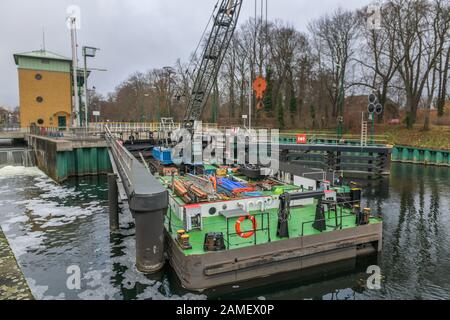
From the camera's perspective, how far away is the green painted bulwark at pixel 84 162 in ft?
104

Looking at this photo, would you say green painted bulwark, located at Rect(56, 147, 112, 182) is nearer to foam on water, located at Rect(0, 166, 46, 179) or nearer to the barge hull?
foam on water, located at Rect(0, 166, 46, 179)

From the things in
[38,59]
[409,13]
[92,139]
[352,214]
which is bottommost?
[352,214]

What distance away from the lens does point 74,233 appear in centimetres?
1622

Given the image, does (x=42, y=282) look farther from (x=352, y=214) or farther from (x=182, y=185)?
(x=352, y=214)

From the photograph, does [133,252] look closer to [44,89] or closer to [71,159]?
[71,159]

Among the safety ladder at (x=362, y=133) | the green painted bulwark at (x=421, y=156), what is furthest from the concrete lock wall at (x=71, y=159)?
the green painted bulwark at (x=421, y=156)

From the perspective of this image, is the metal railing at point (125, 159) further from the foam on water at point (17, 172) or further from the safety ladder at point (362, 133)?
the safety ladder at point (362, 133)

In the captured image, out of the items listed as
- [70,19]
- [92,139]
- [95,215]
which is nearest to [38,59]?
[70,19]

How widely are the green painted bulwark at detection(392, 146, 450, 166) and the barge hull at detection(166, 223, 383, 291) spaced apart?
32.6 metres

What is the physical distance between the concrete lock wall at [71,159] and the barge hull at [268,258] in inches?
920

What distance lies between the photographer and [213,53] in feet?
91.7

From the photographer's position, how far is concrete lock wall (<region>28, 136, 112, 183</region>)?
30281 mm

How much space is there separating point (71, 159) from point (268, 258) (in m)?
28.4

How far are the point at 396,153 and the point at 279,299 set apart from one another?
40.4m
